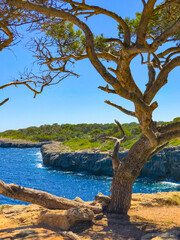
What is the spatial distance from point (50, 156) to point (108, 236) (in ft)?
90.2

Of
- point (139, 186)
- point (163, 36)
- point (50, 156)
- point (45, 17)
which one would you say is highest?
point (45, 17)

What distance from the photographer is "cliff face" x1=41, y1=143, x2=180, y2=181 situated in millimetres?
24047

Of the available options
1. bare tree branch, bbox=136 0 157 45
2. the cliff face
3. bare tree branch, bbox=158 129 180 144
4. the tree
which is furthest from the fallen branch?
the cliff face

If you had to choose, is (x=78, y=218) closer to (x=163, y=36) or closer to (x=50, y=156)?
(x=163, y=36)

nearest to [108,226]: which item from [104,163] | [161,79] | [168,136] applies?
[168,136]

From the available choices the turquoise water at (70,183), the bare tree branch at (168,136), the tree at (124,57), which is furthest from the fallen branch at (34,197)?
the turquoise water at (70,183)

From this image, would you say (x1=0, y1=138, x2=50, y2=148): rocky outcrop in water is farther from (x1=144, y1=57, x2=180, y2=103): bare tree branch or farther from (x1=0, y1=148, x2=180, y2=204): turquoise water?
(x1=144, y1=57, x2=180, y2=103): bare tree branch

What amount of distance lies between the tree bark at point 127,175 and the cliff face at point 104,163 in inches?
734

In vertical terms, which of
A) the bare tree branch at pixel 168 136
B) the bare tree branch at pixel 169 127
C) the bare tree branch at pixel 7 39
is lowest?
the bare tree branch at pixel 168 136

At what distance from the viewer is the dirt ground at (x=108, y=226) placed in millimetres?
4730

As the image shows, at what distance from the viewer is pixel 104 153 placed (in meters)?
27.3


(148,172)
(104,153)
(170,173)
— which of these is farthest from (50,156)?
(170,173)

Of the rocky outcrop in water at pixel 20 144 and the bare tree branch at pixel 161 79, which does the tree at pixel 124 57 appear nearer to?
the bare tree branch at pixel 161 79

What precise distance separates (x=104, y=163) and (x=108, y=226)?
21358 mm
